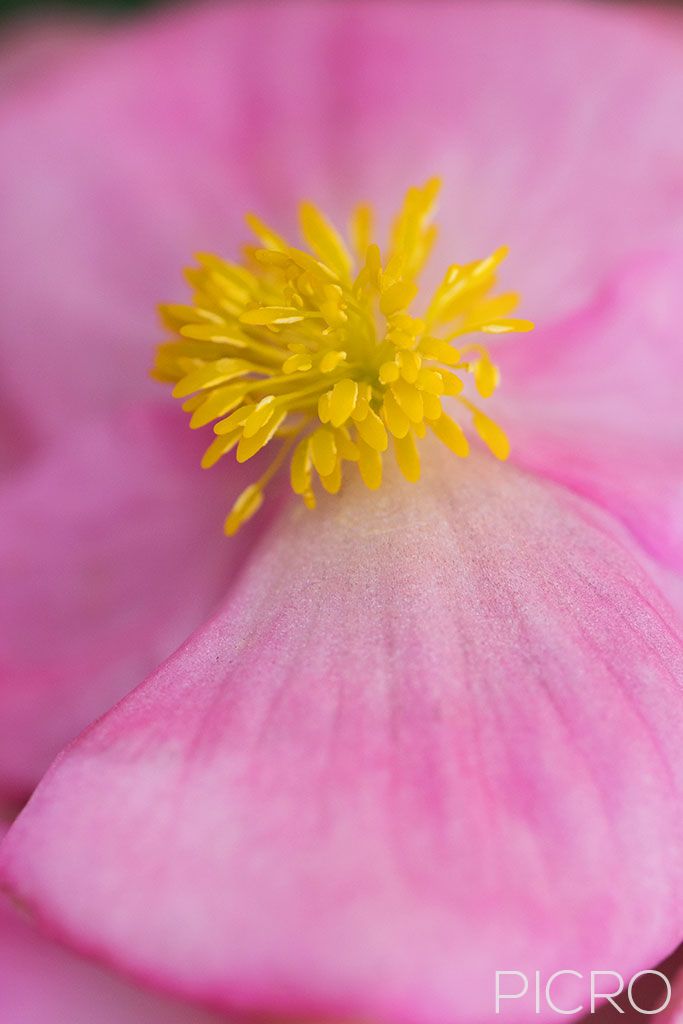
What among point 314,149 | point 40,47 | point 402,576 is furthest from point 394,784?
point 40,47

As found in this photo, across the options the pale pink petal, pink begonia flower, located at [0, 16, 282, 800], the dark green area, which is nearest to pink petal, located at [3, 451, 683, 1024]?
pink begonia flower, located at [0, 16, 282, 800]

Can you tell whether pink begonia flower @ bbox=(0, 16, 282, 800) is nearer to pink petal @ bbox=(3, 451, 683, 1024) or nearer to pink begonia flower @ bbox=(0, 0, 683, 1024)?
pink begonia flower @ bbox=(0, 0, 683, 1024)

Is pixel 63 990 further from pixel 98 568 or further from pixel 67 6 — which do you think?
pixel 67 6

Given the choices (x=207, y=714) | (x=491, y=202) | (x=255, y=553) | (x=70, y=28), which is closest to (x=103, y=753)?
(x=207, y=714)

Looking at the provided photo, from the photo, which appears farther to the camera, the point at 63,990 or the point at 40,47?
the point at 40,47

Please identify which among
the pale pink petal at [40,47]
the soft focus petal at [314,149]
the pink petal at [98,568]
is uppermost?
the pale pink petal at [40,47]

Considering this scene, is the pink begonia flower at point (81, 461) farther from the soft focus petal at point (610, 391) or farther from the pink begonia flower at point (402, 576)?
the soft focus petal at point (610, 391)

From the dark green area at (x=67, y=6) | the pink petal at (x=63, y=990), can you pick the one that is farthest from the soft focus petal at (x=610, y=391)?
the dark green area at (x=67, y=6)

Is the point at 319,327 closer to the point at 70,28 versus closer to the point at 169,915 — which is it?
the point at 169,915
